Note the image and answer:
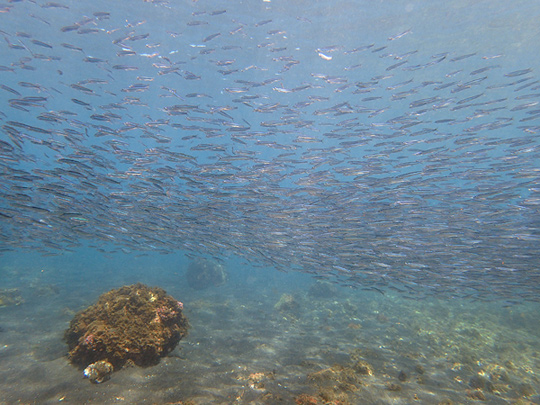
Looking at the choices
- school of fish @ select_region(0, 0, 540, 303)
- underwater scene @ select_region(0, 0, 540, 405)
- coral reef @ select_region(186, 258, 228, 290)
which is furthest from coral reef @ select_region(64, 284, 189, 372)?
coral reef @ select_region(186, 258, 228, 290)

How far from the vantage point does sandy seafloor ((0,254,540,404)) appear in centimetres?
430

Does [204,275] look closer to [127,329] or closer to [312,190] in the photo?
[312,190]

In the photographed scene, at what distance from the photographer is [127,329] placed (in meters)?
5.02

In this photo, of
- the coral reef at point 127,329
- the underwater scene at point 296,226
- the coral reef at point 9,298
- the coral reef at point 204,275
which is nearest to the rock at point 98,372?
the underwater scene at point 296,226

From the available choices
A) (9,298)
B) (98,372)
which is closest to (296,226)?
(98,372)

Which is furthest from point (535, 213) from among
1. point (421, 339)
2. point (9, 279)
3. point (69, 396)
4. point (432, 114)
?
point (9, 279)

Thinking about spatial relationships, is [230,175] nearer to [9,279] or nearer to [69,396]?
[69,396]

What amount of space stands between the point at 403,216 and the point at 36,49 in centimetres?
3970

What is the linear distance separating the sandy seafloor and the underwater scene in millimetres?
72

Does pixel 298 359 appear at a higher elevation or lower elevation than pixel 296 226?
lower

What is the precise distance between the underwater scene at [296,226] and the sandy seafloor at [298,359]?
7cm

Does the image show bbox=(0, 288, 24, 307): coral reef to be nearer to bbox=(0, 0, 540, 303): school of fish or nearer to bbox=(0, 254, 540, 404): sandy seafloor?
bbox=(0, 254, 540, 404): sandy seafloor

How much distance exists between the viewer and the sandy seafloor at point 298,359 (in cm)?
430

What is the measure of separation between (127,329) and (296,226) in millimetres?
9247
